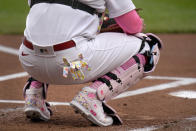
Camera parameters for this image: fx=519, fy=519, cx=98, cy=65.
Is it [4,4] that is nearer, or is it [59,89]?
[59,89]

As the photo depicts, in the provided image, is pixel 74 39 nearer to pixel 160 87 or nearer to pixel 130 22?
pixel 130 22

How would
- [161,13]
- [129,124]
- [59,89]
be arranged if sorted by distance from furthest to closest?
[161,13], [59,89], [129,124]

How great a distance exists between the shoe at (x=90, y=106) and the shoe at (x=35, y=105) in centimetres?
39

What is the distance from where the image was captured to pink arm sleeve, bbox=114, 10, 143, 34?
3.81 m

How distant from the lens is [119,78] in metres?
3.83

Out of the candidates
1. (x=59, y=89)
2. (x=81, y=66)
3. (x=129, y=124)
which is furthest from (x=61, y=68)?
(x=59, y=89)

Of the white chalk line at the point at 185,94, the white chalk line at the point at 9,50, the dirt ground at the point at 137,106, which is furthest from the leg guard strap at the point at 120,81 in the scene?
the white chalk line at the point at 9,50

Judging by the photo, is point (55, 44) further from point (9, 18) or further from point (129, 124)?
point (9, 18)

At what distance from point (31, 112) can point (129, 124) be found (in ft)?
2.46

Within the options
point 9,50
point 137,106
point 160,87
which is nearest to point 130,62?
point 137,106

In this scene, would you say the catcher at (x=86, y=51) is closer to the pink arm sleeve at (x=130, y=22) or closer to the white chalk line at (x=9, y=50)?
the pink arm sleeve at (x=130, y=22)

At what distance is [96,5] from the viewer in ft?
12.2

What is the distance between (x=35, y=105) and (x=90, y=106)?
0.49 meters

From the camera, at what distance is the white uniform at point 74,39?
3.64 m
